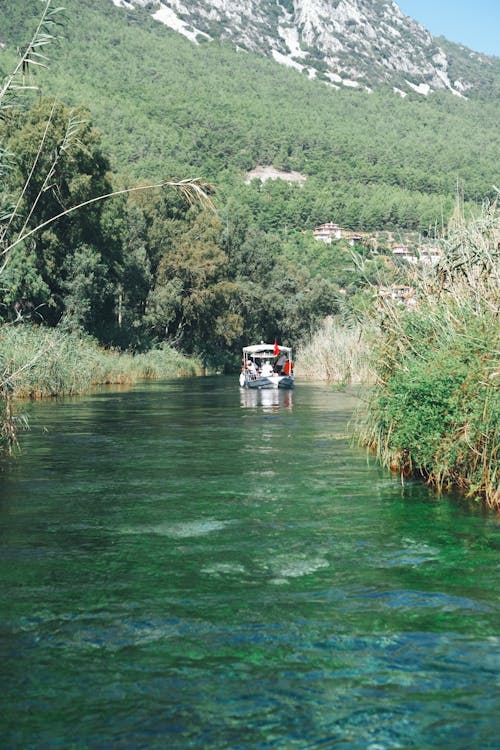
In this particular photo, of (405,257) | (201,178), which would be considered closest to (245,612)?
(201,178)

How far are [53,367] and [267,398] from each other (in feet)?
25.7

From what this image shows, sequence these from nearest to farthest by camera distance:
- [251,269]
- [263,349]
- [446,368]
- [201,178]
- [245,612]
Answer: [245,612] < [446,368] < [201,178] < [263,349] < [251,269]

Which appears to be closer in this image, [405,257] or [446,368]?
[446,368]

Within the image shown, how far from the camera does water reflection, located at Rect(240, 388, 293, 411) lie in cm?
3112

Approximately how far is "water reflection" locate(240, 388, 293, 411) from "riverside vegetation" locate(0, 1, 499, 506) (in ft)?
9.24

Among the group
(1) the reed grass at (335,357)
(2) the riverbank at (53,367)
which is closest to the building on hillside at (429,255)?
(2) the riverbank at (53,367)

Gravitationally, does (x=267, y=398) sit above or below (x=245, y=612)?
above

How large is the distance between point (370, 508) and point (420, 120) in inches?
5829

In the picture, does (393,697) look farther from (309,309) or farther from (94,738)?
(309,309)

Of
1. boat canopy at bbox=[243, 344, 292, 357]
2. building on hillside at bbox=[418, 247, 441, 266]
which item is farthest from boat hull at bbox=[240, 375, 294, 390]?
building on hillside at bbox=[418, 247, 441, 266]

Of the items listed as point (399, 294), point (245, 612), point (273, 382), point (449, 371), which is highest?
point (399, 294)

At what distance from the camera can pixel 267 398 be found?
116 ft

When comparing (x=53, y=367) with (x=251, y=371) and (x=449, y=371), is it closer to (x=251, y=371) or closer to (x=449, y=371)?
(x=251, y=371)

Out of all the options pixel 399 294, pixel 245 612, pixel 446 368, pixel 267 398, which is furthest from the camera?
pixel 267 398
